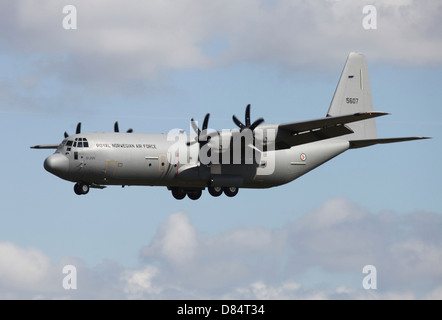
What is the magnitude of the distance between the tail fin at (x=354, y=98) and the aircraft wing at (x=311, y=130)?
4654 millimetres

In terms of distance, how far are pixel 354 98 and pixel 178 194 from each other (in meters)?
11.8

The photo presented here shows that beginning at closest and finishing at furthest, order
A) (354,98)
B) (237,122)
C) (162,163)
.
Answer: (162,163) → (237,122) → (354,98)

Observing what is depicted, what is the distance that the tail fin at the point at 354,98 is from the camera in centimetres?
4569

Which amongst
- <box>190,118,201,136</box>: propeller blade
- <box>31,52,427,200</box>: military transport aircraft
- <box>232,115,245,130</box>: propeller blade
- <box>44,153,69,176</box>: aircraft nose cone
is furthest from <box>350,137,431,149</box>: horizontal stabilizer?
<box>44,153,69,176</box>: aircraft nose cone

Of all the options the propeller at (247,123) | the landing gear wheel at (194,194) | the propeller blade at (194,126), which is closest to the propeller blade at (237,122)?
the propeller at (247,123)

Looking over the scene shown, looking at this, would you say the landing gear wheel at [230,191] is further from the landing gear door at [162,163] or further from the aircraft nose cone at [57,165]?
the aircraft nose cone at [57,165]

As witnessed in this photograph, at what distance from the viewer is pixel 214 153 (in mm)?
41531

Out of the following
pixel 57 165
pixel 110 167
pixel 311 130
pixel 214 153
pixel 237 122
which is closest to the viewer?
pixel 57 165

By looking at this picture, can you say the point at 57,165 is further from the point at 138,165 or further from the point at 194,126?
the point at 194,126

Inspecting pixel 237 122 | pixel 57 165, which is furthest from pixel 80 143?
pixel 237 122

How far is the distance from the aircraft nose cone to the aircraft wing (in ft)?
35.9

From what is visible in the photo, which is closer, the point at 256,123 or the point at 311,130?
the point at 256,123
